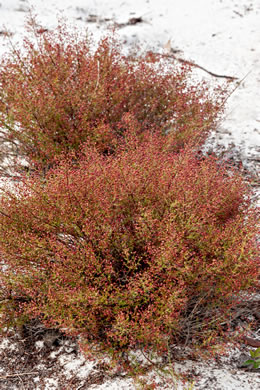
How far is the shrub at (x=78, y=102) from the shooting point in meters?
3.07

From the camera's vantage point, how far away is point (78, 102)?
10.7ft

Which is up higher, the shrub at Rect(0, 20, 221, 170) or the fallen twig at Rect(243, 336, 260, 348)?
the shrub at Rect(0, 20, 221, 170)

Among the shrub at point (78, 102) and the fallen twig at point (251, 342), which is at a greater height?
the shrub at point (78, 102)

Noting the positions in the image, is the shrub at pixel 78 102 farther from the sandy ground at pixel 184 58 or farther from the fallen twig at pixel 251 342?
the fallen twig at pixel 251 342

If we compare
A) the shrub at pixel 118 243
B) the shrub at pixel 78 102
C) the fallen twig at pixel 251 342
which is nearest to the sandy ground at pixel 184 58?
the fallen twig at pixel 251 342

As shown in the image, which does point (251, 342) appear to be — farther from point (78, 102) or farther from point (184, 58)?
point (184, 58)

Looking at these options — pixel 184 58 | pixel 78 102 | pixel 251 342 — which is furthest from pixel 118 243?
pixel 184 58

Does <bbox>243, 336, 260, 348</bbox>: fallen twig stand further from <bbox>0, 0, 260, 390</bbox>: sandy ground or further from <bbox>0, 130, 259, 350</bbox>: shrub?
<bbox>0, 130, 259, 350</bbox>: shrub

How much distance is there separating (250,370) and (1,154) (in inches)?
124

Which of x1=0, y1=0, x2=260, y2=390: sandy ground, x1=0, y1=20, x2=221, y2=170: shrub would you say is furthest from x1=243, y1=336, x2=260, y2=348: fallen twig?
x1=0, y1=20, x2=221, y2=170: shrub

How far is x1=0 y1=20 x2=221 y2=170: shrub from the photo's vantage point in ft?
10.1

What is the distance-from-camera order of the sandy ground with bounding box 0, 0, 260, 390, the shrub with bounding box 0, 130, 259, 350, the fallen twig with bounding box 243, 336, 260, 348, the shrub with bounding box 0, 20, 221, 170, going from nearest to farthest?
1. the shrub with bounding box 0, 130, 259, 350
2. the sandy ground with bounding box 0, 0, 260, 390
3. the fallen twig with bounding box 243, 336, 260, 348
4. the shrub with bounding box 0, 20, 221, 170

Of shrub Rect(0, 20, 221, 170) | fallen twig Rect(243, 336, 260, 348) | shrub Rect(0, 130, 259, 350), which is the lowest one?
fallen twig Rect(243, 336, 260, 348)

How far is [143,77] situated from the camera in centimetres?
373
